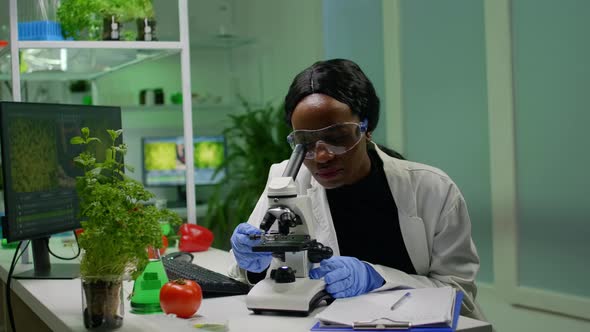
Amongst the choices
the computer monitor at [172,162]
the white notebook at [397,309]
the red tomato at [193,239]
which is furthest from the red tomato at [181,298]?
the computer monitor at [172,162]

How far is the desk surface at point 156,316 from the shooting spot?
150 cm

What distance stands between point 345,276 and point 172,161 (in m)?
4.29

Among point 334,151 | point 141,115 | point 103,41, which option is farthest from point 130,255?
point 141,115

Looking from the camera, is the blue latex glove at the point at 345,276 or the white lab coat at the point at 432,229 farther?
the white lab coat at the point at 432,229

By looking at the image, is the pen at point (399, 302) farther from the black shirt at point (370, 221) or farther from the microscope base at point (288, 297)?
the black shirt at point (370, 221)

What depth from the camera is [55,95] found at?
5.16m

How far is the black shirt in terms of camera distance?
1.97m

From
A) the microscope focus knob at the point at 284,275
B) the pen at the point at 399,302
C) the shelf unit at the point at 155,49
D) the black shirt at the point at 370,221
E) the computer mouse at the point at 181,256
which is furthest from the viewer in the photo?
the shelf unit at the point at 155,49

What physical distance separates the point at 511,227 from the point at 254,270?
1.94 metres

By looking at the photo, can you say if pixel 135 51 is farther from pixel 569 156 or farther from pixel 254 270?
pixel 569 156

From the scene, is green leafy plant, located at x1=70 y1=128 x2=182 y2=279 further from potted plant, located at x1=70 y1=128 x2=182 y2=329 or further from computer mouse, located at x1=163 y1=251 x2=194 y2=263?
computer mouse, located at x1=163 y1=251 x2=194 y2=263

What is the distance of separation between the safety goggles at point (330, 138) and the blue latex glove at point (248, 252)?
24 cm

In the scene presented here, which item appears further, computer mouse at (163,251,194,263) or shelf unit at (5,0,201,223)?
shelf unit at (5,0,201,223)

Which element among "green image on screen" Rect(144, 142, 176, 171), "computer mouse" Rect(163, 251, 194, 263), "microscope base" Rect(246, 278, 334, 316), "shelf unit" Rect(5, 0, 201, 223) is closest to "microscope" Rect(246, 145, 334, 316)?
"microscope base" Rect(246, 278, 334, 316)
